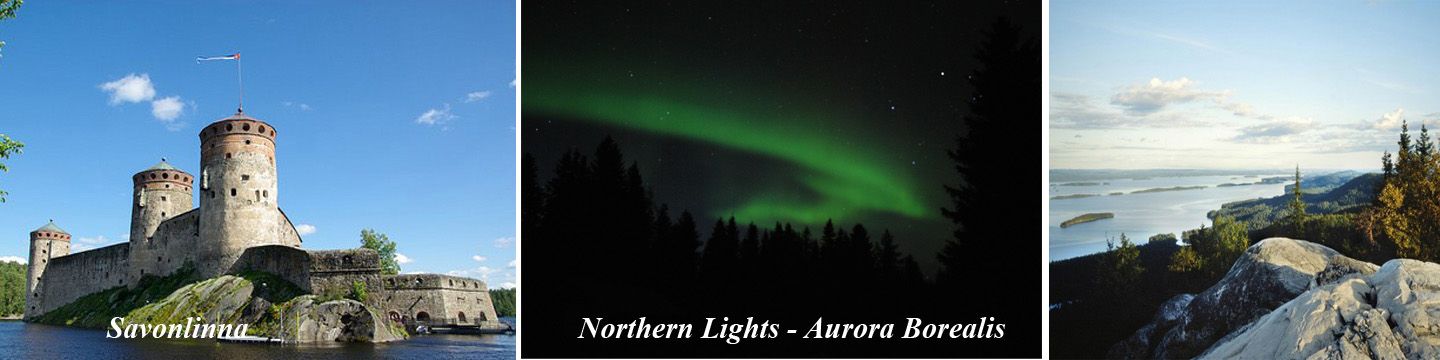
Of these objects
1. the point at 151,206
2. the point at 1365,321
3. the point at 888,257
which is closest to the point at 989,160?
the point at 888,257

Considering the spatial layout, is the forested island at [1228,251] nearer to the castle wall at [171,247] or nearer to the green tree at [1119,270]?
the green tree at [1119,270]

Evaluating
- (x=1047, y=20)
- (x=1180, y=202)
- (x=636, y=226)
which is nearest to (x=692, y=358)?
(x=636, y=226)

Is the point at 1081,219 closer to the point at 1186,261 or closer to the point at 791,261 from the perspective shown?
the point at 1186,261

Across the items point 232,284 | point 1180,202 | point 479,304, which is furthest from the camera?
point 479,304

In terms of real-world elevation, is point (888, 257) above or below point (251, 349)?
above

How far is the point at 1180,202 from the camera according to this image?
282 inches

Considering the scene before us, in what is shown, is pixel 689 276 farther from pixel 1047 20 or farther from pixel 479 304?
pixel 479 304

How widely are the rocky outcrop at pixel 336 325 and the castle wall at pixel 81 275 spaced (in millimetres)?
11474

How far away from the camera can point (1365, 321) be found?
5.32 m

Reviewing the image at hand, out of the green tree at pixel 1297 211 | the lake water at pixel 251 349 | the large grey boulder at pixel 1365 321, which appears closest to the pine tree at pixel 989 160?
the large grey boulder at pixel 1365 321

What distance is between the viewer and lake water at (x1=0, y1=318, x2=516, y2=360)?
A: 10.5m

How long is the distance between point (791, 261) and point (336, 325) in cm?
933

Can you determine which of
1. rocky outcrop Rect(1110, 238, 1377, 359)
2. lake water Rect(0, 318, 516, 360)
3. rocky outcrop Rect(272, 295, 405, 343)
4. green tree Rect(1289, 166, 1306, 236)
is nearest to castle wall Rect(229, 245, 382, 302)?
rocky outcrop Rect(272, 295, 405, 343)

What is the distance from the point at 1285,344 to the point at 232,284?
1631 cm
